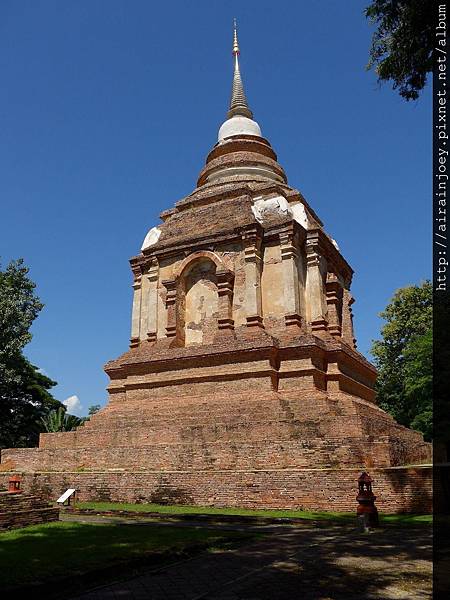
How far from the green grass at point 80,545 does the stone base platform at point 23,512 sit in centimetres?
26

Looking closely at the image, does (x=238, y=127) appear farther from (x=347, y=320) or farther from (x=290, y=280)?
(x=290, y=280)

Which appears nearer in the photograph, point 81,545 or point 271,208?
point 81,545

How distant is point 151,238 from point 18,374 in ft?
Answer: 48.1

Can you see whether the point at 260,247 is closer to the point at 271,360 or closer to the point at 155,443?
the point at 271,360

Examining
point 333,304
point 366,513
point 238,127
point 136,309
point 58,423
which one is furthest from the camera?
point 58,423

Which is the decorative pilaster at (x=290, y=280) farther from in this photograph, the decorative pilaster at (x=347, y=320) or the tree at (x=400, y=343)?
the tree at (x=400, y=343)

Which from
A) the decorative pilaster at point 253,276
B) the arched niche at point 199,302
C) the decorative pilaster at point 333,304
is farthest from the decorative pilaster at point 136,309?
the decorative pilaster at point 333,304

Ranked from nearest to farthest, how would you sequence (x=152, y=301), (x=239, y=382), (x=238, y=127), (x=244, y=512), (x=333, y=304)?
(x=244, y=512) < (x=239, y=382) < (x=333, y=304) < (x=152, y=301) < (x=238, y=127)

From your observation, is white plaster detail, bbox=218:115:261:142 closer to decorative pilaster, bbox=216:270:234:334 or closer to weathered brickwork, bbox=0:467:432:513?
decorative pilaster, bbox=216:270:234:334

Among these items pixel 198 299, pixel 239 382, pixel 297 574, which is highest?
pixel 198 299

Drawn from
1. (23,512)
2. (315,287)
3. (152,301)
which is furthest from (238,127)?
(23,512)

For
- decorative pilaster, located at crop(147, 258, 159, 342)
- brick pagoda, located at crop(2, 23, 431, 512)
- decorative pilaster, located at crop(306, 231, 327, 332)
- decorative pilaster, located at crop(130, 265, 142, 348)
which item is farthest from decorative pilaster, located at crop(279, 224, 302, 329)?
decorative pilaster, located at crop(130, 265, 142, 348)

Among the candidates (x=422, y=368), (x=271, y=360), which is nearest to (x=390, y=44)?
(x=271, y=360)

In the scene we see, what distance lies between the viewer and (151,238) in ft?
80.3
